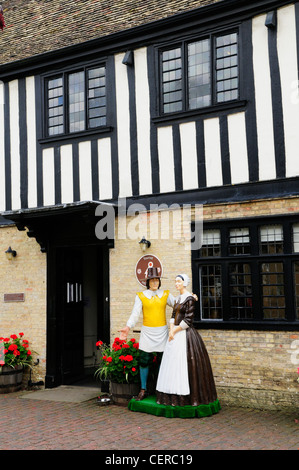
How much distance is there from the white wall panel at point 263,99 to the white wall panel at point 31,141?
4681 mm

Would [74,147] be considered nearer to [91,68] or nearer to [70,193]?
[70,193]

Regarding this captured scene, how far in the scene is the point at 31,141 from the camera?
10461 mm

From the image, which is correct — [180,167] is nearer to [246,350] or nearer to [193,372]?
[246,350]

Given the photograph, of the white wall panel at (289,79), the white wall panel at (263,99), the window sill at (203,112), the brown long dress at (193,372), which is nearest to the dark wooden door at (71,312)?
the brown long dress at (193,372)

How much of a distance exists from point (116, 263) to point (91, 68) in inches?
153

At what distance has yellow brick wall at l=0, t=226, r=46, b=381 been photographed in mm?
10062

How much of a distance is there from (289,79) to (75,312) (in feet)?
20.4

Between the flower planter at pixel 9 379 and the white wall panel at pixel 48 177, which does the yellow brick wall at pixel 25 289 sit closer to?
the flower planter at pixel 9 379

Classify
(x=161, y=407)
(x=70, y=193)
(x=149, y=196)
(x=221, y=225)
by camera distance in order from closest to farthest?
(x=161, y=407) < (x=221, y=225) < (x=149, y=196) < (x=70, y=193)

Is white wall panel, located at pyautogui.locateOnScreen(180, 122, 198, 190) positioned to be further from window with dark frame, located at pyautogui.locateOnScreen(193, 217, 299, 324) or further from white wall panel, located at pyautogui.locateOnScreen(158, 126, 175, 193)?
window with dark frame, located at pyautogui.locateOnScreen(193, 217, 299, 324)

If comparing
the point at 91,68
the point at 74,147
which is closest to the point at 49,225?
the point at 74,147

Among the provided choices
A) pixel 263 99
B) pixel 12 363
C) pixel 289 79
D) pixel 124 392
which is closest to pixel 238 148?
pixel 263 99

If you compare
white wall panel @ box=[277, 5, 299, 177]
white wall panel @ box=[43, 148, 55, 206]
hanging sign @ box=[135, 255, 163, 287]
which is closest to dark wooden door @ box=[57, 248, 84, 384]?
white wall panel @ box=[43, 148, 55, 206]
